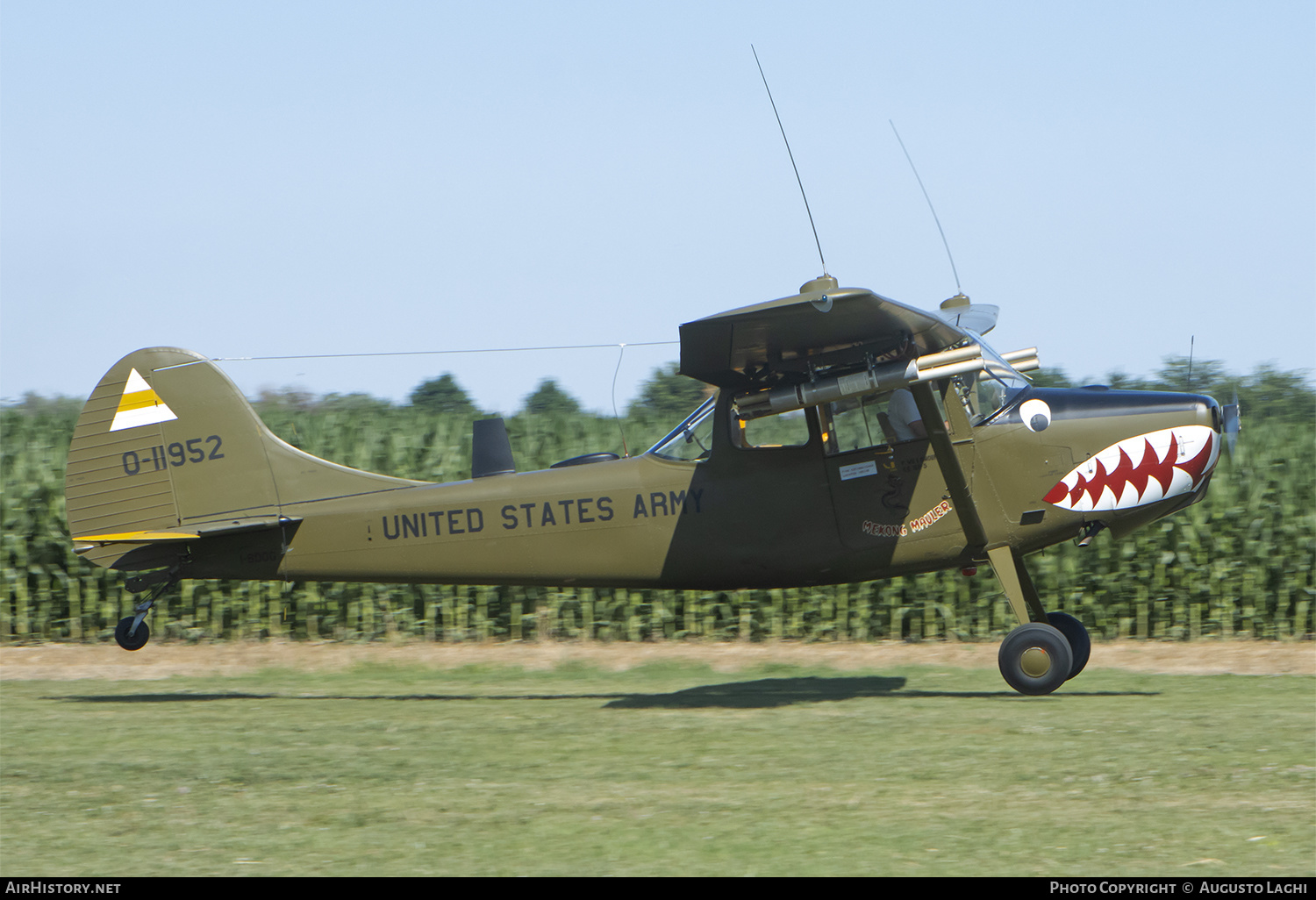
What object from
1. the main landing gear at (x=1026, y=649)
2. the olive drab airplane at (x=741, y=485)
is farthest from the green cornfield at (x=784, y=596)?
the main landing gear at (x=1026, y=649)

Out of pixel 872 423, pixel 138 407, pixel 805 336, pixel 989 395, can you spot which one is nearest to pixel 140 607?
pixel 138 407

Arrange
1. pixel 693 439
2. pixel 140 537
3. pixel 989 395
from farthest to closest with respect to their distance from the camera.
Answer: pixel 140 537 → pixel 693 439 → pixel 989 395

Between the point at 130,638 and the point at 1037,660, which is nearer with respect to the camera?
the point at 1037,660

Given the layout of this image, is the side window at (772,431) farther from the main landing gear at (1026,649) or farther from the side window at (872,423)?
the main landing gear at (1026,649)

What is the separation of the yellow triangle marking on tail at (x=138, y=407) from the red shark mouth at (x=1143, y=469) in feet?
24.2

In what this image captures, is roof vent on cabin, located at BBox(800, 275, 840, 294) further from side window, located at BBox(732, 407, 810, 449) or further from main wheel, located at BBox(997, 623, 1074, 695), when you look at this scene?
main wheel, located at BBox(997, 623, 1074, 695)

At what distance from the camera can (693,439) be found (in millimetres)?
9211

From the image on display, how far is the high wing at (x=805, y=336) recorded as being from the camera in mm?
7402

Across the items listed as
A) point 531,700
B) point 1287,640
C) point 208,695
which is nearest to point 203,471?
point 208,695

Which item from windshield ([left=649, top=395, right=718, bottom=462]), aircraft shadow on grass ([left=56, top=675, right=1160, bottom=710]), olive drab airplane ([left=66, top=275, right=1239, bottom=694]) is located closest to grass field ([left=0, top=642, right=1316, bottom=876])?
aircraft shadow on grass ([left=56, top=675, right=1160, bottom=710])

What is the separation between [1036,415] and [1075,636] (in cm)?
203

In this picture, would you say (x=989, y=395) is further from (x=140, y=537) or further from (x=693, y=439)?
(x=140, y=537)

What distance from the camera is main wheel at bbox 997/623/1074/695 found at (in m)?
8.70

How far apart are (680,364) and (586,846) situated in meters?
3.90
